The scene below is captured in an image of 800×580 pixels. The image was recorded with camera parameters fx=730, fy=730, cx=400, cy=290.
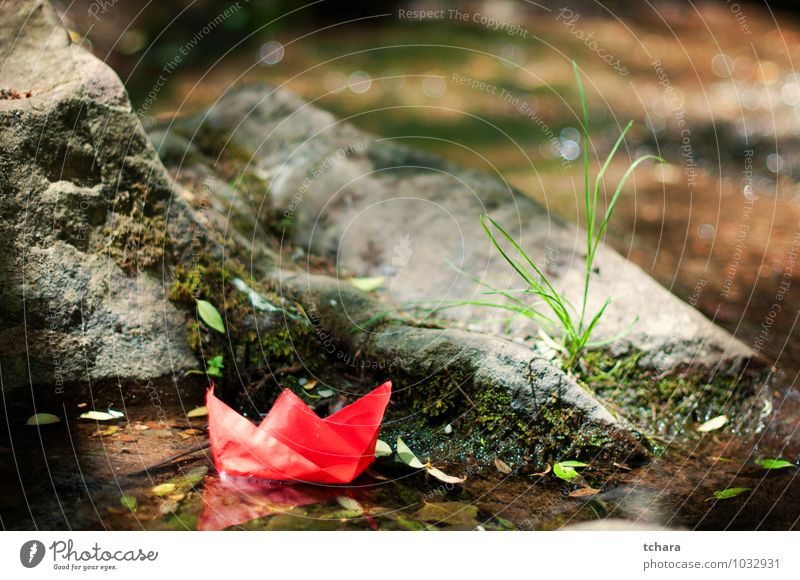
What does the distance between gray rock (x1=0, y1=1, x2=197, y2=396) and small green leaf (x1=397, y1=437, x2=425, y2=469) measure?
74 centimetres

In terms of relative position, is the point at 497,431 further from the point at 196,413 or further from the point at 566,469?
the point at 196,413

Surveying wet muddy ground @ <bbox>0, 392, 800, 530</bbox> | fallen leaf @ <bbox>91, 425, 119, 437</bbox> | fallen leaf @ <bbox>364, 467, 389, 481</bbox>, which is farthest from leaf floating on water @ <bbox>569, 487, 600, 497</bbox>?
fallen leaf @ <bbox>91, 425, 119, 437</bbox>

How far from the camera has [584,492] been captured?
2092 millimetres

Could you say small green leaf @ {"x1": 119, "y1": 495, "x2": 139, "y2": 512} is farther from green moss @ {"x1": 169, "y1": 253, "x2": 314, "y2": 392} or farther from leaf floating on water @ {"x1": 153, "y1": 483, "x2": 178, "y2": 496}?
green moss @ {"x1": 169, "y1": 253, "x2": 314, "y2": 392}

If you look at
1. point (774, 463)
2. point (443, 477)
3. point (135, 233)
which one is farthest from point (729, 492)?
point (135, 233)

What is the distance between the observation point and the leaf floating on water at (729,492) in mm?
2123

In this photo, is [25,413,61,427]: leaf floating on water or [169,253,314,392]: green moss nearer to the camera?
[25,413,61,427]: leaf floating on water

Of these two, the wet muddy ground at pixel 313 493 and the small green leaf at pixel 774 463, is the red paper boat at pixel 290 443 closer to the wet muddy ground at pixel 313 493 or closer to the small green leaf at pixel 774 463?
the wet muddy ground at pixel 313 493

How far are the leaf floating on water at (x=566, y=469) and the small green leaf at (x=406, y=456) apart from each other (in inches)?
15.8

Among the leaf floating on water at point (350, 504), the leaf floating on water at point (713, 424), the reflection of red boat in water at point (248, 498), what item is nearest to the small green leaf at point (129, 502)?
the reflection of red boat in water at point (248, 498)

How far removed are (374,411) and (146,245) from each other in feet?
3.18

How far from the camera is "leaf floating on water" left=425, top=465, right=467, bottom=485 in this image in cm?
208

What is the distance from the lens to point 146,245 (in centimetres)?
239
